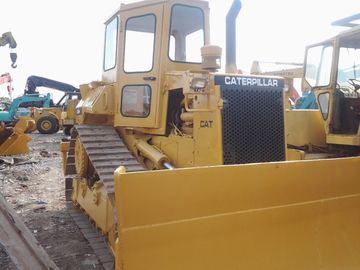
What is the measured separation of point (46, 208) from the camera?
6277 millimetres

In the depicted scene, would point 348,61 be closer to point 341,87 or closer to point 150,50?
point 341,87

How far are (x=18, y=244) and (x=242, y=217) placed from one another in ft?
5.02

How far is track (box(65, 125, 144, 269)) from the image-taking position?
13.8 ft

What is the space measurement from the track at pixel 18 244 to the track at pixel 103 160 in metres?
1.40

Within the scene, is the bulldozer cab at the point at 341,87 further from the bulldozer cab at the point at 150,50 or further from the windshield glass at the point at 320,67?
the bulldozer cab at the point at 150,50

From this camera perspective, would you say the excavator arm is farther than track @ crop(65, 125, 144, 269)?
Yes

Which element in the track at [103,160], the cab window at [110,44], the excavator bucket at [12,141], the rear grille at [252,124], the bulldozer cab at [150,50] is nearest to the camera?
the rear grille at [252,124]

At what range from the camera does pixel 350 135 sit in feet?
19.5

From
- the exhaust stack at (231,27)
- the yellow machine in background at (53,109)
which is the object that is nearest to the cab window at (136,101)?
the exhaust stack at (231,27)

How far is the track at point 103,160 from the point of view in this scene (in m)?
4.21

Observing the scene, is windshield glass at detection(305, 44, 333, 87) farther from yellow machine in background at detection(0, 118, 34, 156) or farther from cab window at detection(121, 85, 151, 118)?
yellow machine in background at detection(0, 118, 34, 156)

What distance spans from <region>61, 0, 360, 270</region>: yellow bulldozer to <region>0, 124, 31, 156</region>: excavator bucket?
5.74 metres

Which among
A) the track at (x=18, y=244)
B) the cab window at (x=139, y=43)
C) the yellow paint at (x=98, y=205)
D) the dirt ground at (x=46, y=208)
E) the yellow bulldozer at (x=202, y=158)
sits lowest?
the dirt ground at (x=46, y=208)

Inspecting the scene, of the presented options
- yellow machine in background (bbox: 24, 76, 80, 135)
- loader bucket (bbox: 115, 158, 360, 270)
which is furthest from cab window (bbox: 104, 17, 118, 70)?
yellow machine in background (bbox: 24, 76, 80, 135)
